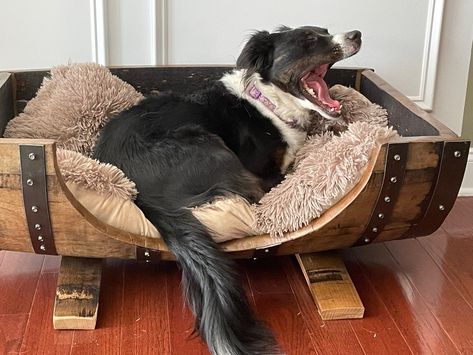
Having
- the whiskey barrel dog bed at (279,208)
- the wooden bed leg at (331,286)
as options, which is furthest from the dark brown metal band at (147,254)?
the wooden bed leg at (331,286)

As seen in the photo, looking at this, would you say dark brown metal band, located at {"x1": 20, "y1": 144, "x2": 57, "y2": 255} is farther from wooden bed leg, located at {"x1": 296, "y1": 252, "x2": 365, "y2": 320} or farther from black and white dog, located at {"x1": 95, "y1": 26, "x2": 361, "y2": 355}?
wooden bed leg, located at {"x1": 296, "y1": 252, "x2": 365, "y2": 320}

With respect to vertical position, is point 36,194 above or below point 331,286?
above

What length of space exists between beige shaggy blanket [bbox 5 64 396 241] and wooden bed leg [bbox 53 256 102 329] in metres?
0.17

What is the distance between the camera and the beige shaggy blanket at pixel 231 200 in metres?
1.55

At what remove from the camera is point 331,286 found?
1682 millimetres

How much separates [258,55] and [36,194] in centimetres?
71

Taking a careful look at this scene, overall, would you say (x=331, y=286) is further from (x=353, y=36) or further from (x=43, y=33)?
(x=43, y=33)

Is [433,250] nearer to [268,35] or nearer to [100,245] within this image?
[268,35]

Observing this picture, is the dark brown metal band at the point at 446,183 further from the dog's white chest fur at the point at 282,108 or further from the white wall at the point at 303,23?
the white wall at the point at 303,23

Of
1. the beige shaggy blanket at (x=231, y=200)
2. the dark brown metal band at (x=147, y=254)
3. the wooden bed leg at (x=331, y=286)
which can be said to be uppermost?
the beige shaggy blanket at (x=231, y=200)

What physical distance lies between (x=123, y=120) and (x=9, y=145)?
0.42 m

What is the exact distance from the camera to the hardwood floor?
1.53 meters

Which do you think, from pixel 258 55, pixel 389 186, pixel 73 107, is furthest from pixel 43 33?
pixel 389 186

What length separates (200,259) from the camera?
1.49 meters
